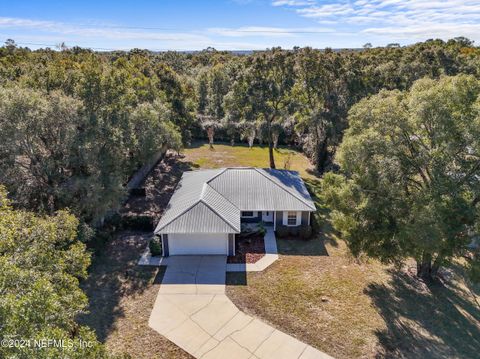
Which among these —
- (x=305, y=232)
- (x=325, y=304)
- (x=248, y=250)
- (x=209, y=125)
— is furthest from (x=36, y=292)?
(x=209, y=125)

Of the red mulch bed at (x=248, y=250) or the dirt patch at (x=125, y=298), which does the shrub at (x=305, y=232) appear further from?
the dirt patch at (x=125, y=298)

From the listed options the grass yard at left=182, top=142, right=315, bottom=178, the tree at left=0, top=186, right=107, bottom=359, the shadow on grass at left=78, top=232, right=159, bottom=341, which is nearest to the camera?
the tree at left=0, top=186, right=107, bottom=359

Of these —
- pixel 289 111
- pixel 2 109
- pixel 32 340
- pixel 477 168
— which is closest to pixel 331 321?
pixel 477 168

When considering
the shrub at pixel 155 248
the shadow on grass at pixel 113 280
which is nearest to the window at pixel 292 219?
the shrub at pixel 155 248

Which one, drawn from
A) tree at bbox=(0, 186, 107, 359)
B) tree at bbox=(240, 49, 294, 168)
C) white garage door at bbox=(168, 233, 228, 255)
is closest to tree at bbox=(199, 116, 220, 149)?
tree at bbox=(240, 49, 294, 168)

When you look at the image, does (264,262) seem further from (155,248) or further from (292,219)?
(155,248)

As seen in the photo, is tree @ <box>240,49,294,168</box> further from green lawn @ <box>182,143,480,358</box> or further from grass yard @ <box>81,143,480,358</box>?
green lawn @ <box>182,143,480,358</box>

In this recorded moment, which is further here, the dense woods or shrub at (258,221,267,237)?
shrub at (258,221,267,237)
